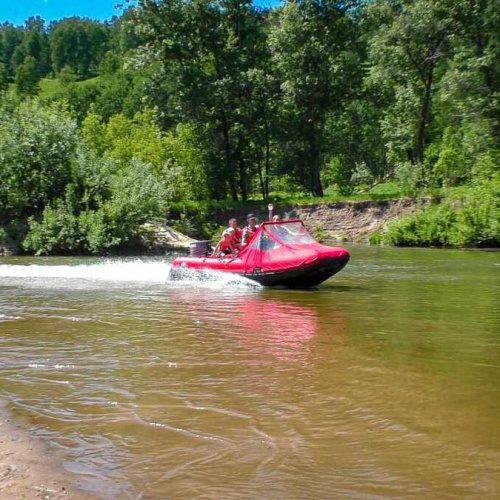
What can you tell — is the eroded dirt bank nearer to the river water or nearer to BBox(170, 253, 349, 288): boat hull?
BBox(170, 253, 349, 288): boat hull

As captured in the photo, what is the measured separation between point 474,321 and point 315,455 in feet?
21.6

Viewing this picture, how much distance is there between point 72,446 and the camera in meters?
4.96

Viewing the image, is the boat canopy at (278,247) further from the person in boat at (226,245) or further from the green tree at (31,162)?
the green tree at (31,162)

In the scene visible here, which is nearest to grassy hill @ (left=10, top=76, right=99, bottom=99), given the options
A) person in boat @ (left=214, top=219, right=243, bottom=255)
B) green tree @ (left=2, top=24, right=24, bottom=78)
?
green tree @ (left=2, top=24, right=24, bottom=78)

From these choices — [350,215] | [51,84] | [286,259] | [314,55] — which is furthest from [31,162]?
[51,84]

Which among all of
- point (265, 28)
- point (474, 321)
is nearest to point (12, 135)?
point (265, 28)

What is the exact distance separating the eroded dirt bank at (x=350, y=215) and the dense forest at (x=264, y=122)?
1207 millimetres

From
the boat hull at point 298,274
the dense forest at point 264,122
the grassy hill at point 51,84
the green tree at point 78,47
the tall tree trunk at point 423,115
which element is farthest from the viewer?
the green tree at point 78,47

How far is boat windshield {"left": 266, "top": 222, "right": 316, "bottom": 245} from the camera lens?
15516mm

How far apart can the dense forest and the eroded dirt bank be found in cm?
121

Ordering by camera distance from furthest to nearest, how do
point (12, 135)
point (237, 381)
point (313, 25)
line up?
point (313, 25), point (12, 135), point (237, 381)

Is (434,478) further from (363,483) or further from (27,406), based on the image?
(27,406)

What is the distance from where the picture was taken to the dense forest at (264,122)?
98.0ft

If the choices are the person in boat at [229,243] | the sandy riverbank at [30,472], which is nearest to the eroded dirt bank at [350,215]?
the person in boat at [229,243]
